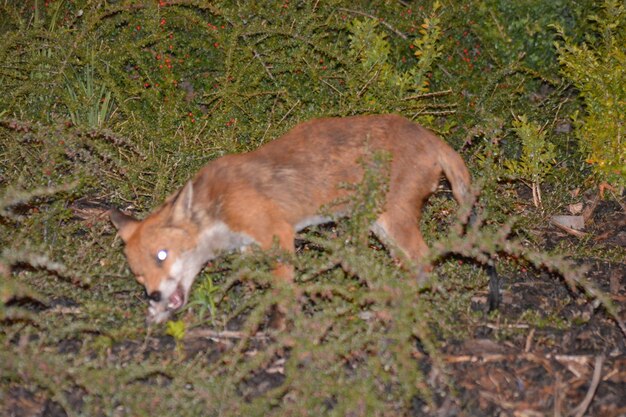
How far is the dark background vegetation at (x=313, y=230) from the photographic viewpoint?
4570 millimetres

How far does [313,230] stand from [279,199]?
25.1 inches

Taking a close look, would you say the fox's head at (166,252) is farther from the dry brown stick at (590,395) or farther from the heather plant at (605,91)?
the heather plant at (605,91)

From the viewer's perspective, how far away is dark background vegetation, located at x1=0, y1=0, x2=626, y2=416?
4570 millimetres

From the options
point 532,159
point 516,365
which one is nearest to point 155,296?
point 516,365

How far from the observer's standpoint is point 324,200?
569 cm

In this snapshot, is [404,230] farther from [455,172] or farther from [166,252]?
[166,252]

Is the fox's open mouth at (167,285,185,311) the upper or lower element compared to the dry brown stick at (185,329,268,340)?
upper

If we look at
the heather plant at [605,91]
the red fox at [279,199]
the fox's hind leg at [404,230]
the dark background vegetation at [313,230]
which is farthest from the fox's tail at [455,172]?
the heather plant at [605,91]

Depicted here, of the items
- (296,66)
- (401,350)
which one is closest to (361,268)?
(401,350)

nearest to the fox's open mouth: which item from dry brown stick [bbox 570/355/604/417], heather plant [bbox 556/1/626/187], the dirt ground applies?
the dirt ground

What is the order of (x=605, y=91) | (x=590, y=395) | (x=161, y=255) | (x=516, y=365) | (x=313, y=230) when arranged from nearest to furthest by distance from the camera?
1. (x=590, y=395)
2. (x=516, y=365)
3. (x=161, y=255)
4. (x=313, y=230)
5. (x=605, y=91)

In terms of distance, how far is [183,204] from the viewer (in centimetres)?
536

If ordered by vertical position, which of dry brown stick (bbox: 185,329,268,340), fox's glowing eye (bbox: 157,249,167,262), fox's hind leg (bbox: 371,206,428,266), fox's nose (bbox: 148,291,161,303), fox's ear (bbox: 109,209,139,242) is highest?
fox's hind leg (bbox: 371,206,428,266)

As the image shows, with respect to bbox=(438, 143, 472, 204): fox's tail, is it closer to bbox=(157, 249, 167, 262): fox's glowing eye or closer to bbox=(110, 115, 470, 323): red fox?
bbox=(110, 115, 470, 323): red fox
